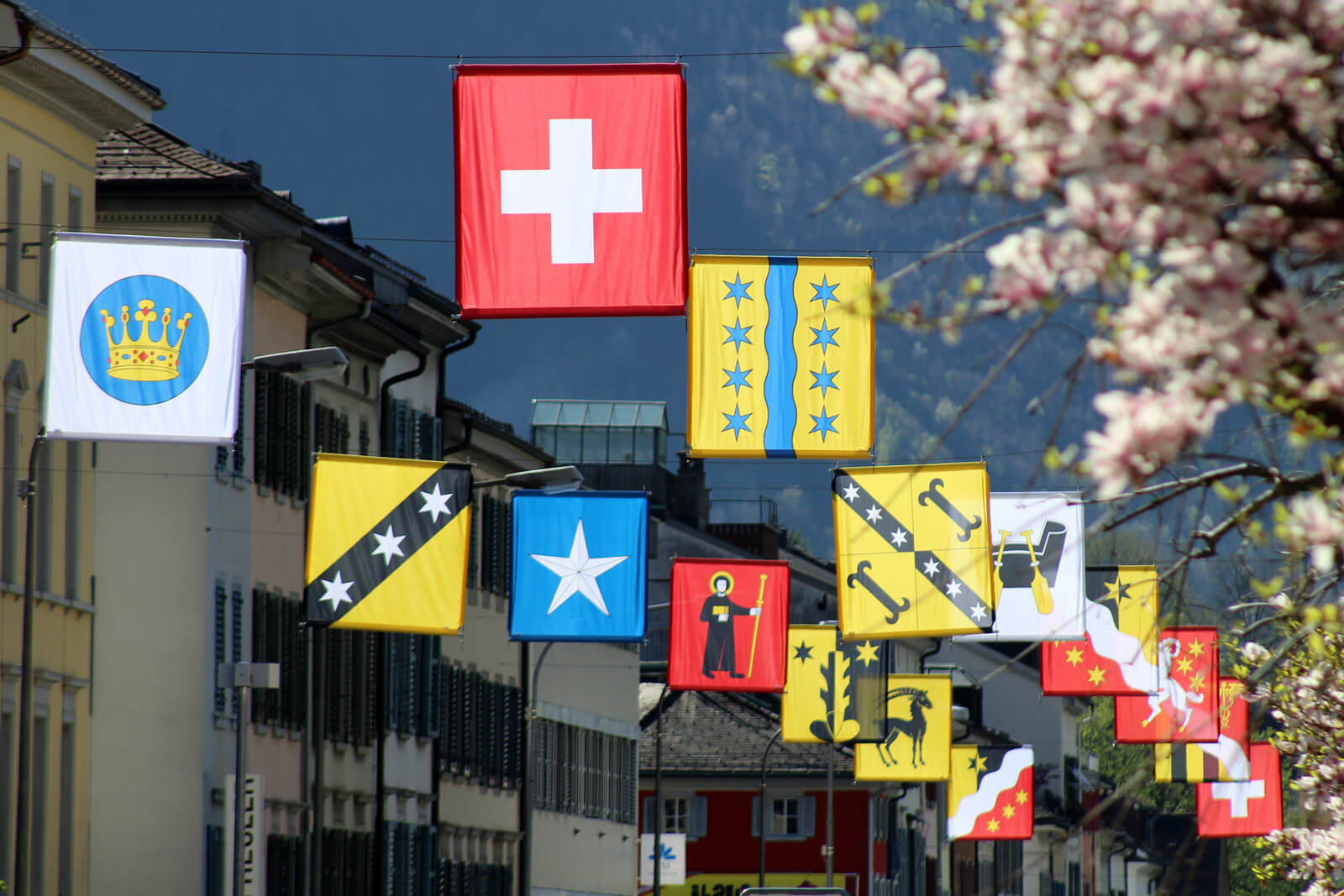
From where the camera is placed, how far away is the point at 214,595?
3278cm

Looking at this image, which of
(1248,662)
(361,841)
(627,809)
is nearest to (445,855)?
(361,841)

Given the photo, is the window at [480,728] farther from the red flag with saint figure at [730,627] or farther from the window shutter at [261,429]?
the red flag with saint figure at [730,627]

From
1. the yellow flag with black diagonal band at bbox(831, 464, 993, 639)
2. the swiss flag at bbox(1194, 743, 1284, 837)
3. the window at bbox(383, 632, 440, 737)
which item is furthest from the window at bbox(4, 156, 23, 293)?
the swiss flag at bbox(1194, 743, 1284, 837)

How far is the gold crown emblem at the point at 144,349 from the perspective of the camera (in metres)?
19.7

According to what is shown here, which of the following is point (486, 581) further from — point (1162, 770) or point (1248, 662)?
point (1248, 662)

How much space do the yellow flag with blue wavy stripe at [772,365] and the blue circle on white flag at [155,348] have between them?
405 cm

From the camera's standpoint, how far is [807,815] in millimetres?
74500

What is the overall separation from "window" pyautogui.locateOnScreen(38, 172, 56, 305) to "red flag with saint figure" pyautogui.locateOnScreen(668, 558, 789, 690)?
831 centimetres

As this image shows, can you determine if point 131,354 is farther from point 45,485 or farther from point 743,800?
point 743,800

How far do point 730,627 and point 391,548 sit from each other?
236 inches

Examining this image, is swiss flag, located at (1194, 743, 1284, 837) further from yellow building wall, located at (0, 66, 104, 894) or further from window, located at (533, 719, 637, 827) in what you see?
window, located at (533, 719, 637, 827)

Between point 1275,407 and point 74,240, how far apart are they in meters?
16.1

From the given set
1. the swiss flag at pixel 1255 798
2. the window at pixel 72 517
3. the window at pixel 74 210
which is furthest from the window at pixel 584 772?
the window at pixel 74 210

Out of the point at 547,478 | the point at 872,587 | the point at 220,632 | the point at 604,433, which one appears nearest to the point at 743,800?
the point at 604,433
